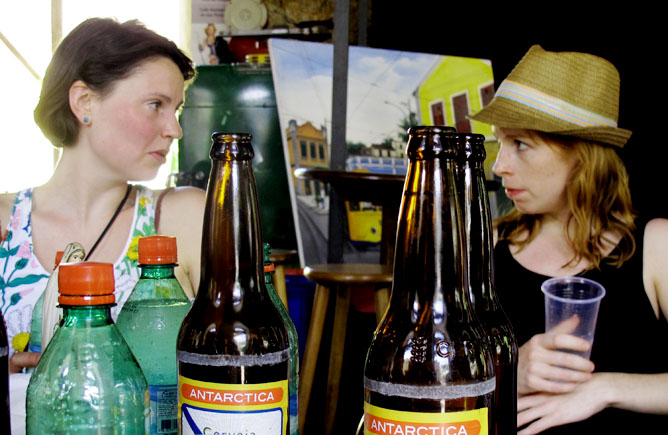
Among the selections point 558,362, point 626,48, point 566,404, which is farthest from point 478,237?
point 626,48

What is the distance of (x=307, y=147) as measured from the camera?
3.68m

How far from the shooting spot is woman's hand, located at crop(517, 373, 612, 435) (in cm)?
112

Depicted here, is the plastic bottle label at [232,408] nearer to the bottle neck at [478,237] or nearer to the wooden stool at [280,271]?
the bottle neck at [478,237]

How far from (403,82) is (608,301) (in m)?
2.47

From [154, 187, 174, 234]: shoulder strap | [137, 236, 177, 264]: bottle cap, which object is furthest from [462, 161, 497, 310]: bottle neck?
[154, 187, 174, 234]: shoulder strap

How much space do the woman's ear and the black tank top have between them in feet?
3.69

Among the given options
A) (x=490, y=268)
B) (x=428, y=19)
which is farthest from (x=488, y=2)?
(x=490, y=268)

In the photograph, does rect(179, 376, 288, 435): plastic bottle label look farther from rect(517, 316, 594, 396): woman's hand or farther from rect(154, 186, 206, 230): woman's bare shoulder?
rect(154, 186, 206, 230): woman's bare shoulder

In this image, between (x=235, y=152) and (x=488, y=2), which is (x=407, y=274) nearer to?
(x=235, y=152)

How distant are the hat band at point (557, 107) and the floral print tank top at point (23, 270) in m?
0.94

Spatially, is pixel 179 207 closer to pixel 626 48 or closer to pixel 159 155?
pixel 159 155

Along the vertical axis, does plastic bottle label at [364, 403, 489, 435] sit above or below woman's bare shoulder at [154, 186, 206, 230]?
below

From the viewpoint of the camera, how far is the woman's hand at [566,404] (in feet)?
3.69

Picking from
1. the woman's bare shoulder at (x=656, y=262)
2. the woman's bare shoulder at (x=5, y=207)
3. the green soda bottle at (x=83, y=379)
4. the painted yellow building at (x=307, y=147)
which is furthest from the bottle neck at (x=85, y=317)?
the painted yellow building at (x=307, y=147)
